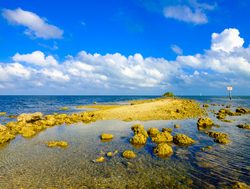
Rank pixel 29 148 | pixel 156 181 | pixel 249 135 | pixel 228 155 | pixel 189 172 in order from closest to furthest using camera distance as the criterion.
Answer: pixel 156 181 < pixel 189 172 < pixel 228 155 < pixel 29 148 < pixel 249 135

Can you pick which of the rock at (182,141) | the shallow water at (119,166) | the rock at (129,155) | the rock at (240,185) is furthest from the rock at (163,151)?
the rock at (240,185)

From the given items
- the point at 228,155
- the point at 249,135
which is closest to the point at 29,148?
the point at 228,155

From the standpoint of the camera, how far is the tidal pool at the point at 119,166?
1438 cm

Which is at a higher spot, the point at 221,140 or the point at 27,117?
the point at 27,117

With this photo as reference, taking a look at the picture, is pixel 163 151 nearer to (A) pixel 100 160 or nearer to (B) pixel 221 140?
(A) pixel 100 160

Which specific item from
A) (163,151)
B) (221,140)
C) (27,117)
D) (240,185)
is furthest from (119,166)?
(27,117)

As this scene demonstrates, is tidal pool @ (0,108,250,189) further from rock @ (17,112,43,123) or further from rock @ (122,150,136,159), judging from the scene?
rock @ (17,112,43,123)

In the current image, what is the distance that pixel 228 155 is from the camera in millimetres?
19703

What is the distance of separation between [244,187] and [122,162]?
29.7 ft

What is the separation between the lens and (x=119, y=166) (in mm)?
17156

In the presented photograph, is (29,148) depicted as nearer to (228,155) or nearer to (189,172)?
(189,172)

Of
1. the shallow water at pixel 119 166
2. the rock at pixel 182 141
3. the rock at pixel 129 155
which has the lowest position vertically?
the shallow water at pixel 119 166

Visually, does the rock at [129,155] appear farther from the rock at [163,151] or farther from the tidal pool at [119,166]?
the rock at [163,151]

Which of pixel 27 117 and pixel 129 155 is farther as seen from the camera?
pixel 27 117
